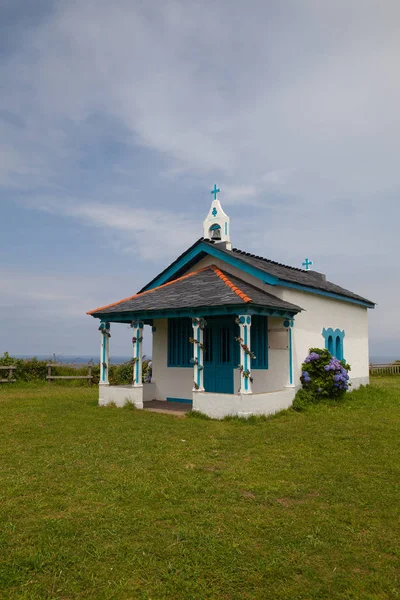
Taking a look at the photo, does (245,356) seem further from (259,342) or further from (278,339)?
(278,339)

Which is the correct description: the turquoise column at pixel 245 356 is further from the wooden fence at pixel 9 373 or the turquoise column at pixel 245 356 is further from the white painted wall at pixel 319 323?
the wooden fence at pixel 9 373

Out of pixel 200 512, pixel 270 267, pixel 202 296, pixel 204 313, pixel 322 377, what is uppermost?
pixel 270 267

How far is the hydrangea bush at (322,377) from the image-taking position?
14.2m

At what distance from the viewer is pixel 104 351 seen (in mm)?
14945

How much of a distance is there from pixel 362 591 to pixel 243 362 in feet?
26.1

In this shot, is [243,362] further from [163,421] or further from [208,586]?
[208,586]

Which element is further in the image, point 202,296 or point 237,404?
point 202,296

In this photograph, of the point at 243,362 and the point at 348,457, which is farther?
the point at 243,362

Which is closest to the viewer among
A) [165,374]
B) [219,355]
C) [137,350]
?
[137,350]

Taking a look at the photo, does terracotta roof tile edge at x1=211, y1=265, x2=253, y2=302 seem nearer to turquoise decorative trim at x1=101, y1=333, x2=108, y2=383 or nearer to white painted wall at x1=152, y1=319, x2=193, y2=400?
white painted wall at x1=152, y1=319, x2=193, y2=400

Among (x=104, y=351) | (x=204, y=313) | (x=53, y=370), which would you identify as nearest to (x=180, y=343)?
(x=104, y=351)

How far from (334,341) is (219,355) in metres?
5.25

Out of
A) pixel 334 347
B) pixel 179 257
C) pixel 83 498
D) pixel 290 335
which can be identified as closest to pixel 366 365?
pixel 334 347

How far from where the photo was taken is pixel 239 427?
1096 cm
